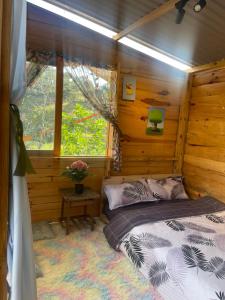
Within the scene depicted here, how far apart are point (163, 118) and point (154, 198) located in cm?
126

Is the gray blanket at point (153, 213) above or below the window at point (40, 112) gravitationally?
below

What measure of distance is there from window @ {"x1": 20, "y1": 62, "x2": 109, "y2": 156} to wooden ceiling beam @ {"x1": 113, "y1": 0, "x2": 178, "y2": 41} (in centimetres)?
67

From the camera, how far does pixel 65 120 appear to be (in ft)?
10.0

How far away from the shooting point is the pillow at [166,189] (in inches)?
129

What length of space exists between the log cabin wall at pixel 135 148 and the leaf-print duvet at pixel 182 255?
112 cm

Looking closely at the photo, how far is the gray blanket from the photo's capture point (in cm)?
257

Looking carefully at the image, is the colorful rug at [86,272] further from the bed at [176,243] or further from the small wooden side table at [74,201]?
the small wooden side table at [74,201]

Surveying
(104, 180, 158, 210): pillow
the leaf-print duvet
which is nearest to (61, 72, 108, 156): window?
(104, 180, 158, 210): pillow

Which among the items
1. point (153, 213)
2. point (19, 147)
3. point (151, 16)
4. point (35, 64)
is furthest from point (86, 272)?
point (151, 16)

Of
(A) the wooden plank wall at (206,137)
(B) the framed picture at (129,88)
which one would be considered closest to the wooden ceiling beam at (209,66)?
(A) the wooden plank wall at (206,137)

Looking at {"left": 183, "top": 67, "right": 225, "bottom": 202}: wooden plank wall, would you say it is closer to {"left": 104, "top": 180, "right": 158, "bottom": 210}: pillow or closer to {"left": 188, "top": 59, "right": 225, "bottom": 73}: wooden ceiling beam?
{"left": 188, "top": 59, "right": 225, "bottom": 73}: wooden ceiling beam

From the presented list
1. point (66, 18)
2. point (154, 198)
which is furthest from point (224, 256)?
point (66, 18)

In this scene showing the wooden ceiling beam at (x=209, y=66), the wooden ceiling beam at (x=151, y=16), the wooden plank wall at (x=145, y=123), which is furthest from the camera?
the wooden plank wall at (x=145, y=123)

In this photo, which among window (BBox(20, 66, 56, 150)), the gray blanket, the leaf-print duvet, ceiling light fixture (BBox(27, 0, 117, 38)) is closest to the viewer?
the leaf-print duvet
